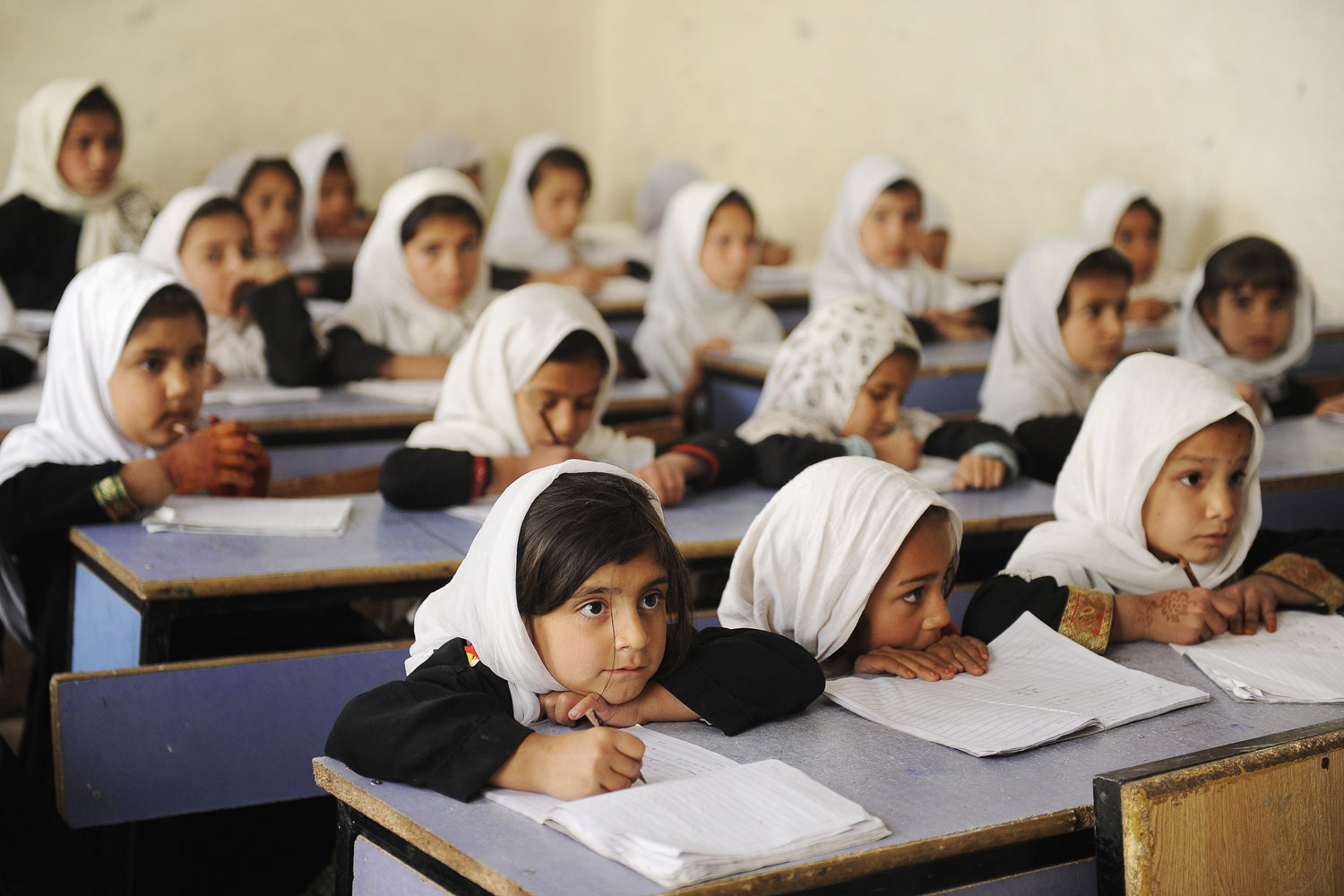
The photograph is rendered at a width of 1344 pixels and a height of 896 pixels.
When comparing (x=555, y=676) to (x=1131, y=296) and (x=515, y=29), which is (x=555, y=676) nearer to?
(x=1131, y=296)

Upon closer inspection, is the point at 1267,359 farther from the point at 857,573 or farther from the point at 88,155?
the point at 88,155

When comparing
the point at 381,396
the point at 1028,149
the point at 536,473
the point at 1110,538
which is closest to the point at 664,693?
the point at 536,473

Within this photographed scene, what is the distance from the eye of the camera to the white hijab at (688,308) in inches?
187

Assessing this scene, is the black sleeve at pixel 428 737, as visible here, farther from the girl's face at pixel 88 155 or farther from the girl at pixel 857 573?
the girl's face at pixel 88 155

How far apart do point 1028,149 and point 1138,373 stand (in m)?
4.03

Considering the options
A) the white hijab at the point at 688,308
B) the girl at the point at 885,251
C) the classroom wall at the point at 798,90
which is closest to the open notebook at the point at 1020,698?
the white hijab at the point at 688,308

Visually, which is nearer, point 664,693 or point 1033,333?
point 664,693

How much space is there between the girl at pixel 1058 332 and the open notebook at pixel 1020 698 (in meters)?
1.71

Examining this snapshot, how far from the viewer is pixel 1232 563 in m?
2.11

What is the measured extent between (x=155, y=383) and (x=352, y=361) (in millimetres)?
1169

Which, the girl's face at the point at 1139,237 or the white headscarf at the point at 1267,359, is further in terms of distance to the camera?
the girl's face at the point at 1139,237

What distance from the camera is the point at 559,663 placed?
56.6 inches

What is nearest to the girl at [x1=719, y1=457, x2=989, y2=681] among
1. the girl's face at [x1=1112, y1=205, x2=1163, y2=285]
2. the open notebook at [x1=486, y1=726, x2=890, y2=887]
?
the open notebook at [x1=486, y1=726, x2=890, y2=887]

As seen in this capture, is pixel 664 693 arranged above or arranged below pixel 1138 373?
below
